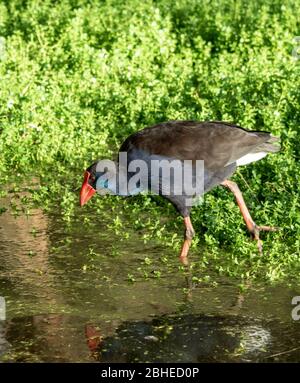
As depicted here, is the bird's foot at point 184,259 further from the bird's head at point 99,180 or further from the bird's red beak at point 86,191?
the bird's red beak at point 86,191

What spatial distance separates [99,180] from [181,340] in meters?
2.24

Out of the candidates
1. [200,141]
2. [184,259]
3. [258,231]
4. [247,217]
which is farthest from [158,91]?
[184,259]

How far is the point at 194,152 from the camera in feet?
27.2

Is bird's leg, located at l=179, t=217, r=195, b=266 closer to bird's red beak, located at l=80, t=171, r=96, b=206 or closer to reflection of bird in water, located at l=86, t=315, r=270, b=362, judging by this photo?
bird's red beak, located at l=80, t=171, r=96, b=206

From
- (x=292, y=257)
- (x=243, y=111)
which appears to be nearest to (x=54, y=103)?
(x=243, y=111)

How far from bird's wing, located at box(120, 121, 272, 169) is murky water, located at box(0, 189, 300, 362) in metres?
0.79

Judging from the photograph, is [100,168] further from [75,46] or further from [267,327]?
[75,46]

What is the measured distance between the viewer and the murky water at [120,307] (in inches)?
260

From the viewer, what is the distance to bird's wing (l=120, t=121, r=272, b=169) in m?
8.27

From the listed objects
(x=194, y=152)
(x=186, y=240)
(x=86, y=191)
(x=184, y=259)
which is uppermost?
(x=194, y=152)

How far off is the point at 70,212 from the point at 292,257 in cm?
213

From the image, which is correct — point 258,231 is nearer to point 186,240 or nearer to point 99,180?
point 186,240

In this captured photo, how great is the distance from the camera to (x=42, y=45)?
12797mm

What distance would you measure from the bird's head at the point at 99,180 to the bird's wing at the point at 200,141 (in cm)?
23
